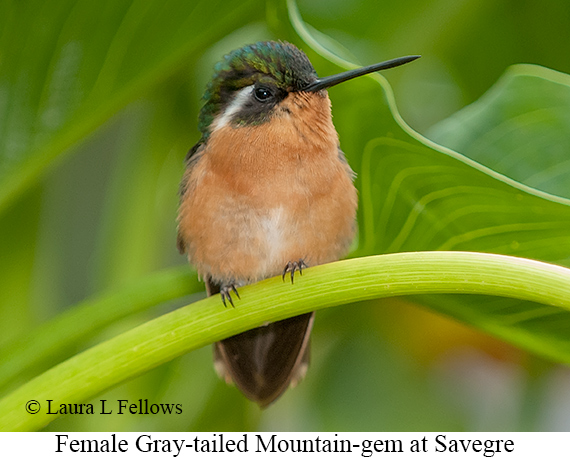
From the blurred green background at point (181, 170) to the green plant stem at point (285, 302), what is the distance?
1.07 ft

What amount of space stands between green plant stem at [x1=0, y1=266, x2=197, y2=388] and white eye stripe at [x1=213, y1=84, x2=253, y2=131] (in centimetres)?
39

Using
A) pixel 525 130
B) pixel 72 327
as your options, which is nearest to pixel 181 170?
pixel 72 327

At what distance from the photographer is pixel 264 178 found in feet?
4.21

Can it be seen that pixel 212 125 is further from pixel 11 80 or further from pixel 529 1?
pixel 529 1

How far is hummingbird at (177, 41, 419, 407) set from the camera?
127cm

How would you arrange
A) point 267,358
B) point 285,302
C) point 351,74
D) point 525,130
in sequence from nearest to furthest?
point 285,302 < point 351,74 < point 525,130 < point 267,358

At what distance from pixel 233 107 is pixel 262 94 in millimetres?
80

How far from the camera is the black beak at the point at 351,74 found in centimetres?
103

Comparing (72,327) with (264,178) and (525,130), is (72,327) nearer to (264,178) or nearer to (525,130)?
(264,178)

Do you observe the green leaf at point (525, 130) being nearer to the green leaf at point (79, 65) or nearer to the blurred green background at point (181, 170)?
the blurred green background at point (181, 170)

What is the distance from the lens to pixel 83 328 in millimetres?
1097

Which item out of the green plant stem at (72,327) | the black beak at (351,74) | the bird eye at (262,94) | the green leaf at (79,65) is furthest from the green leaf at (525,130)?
the green plant stem at (72,327)
